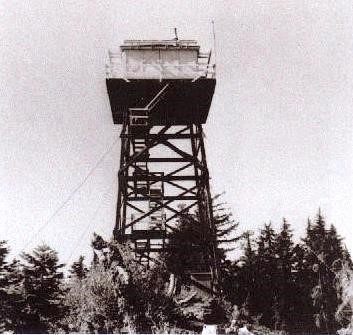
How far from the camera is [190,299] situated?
14250 millimetres

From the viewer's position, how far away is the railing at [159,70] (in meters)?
16.6

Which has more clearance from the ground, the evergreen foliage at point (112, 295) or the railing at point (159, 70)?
the railing at point (159, 70)

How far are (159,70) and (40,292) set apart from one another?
8.79 meters

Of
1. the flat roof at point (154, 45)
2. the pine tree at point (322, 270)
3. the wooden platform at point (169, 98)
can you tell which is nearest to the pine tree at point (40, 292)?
the wooden platform at point (169, 98)

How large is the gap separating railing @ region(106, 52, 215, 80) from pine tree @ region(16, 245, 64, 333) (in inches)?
274

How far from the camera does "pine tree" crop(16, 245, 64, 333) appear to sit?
13.9m

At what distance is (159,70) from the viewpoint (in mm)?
16844

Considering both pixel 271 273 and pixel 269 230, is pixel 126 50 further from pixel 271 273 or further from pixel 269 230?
pixel 269 230

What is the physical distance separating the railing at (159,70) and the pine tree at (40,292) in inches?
274

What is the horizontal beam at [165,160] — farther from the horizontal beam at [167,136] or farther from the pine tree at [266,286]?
the pine tree at [266,286]

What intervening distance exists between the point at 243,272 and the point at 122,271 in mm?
17655

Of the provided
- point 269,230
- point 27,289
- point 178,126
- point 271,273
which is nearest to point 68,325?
point 27,289

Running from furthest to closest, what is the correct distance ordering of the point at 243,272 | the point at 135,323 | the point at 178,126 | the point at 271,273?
the point at 271,273 → the point at 243,272 → the point at 178,126 → the point at 135,323

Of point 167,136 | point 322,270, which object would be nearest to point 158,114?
point 167,136
